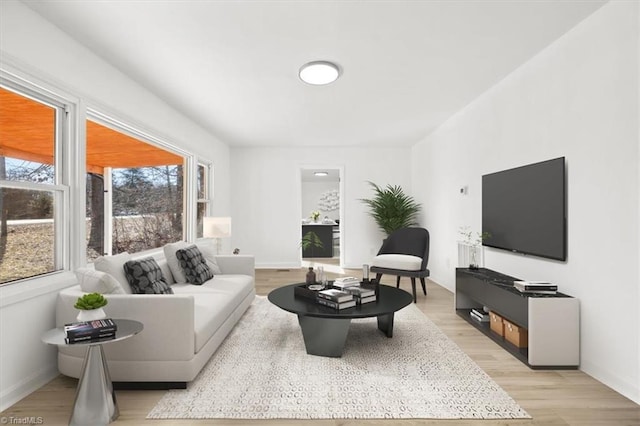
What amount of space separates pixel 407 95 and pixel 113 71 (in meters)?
3.11

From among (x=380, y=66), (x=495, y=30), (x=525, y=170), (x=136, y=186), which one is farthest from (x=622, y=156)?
(x=136, y=186)

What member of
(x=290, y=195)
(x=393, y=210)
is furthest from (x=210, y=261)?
(x=393, y=210)

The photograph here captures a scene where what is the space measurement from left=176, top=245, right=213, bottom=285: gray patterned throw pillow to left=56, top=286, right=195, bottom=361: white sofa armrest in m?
1.45

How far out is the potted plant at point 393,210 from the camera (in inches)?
278

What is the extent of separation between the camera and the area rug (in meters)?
2.13

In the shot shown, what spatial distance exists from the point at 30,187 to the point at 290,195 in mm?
5313

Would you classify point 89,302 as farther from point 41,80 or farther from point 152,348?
point 41,80

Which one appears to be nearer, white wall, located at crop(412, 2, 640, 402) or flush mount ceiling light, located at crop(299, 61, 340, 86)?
white wall, located at crop(412, 2, 640, 402)

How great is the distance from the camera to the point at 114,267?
2865mm

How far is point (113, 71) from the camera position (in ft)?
11.1

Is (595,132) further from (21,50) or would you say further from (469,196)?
(21,50)

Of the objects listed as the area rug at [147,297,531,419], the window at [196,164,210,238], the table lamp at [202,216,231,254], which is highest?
the window at [196,164,210,238]

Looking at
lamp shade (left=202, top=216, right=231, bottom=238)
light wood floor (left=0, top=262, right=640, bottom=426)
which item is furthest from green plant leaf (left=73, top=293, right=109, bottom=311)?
lamp shade (left=202, top=216, right=231, bottom=238)

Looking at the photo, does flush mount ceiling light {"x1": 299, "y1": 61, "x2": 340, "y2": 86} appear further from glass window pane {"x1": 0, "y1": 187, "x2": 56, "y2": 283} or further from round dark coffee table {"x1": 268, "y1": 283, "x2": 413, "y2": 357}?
glass window pane {"x1": 0, "y1": 187, "x2": 56, "y2": 283}
